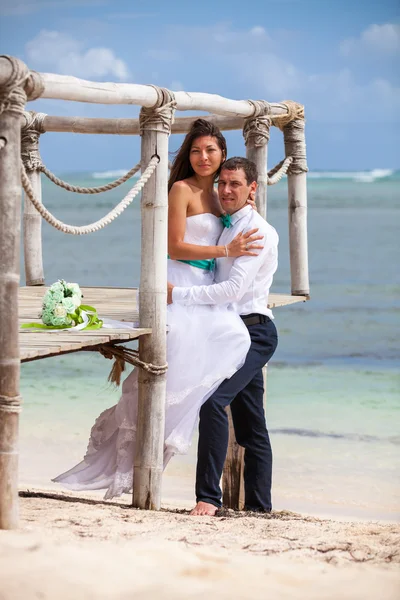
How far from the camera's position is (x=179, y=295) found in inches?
232

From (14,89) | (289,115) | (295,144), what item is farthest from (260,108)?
(14,89)

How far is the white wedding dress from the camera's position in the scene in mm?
5758

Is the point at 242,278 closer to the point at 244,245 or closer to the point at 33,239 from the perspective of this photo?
the point at 244,245

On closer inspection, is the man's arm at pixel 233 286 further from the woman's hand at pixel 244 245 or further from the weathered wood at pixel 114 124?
the weathered wood at pixel 114 124

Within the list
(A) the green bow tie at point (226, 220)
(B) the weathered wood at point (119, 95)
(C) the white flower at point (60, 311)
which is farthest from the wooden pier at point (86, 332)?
(B) the weathered wood at point (119, 95)

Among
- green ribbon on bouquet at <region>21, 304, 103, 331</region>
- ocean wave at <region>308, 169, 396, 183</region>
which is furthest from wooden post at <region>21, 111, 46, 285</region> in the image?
ocean wave at <region>308, 169, 396, 183</region>

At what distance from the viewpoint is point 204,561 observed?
4367 millimetres

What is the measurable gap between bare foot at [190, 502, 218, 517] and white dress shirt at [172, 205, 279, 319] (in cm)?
106

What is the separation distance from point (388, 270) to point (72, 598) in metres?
23.7

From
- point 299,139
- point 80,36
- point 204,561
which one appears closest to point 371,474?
point 299,139

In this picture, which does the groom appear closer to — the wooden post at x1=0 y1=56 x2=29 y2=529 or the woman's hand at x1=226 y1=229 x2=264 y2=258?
the woman's hand at x1=226 y1=229 x2=264 y2=258

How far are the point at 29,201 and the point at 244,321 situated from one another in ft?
9.75

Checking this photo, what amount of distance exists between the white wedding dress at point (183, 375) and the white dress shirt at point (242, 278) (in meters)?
0.07

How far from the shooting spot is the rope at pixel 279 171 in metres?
7.36
